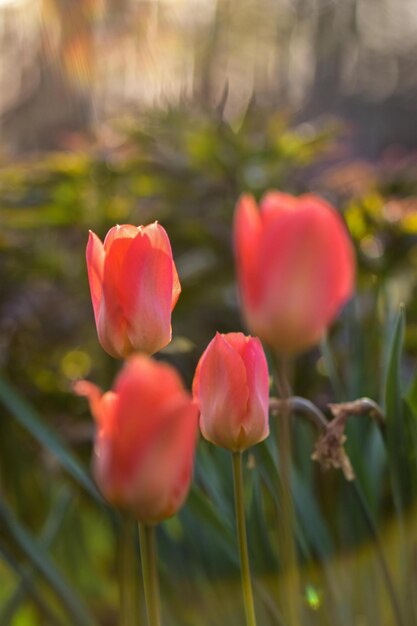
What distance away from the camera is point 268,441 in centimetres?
74

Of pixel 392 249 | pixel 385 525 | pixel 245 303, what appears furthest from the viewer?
pixel 392 249

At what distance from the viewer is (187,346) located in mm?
918

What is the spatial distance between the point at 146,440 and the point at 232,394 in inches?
5.1

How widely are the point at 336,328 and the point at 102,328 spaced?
2.87 feet

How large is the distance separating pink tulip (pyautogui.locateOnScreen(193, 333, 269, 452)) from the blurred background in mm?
203

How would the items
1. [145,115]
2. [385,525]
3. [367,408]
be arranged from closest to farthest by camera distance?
[367,408], [385,525], [145,115]

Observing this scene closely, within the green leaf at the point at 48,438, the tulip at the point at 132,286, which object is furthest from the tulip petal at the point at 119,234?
the green leaf at the point at 48,438

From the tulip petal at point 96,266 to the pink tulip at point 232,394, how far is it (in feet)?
0.24

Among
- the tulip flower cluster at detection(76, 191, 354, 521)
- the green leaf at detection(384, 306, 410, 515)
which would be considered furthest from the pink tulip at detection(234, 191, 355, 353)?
the green leaf at detection(384, 306, 410, 515)

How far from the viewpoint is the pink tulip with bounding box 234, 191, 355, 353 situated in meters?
0.40

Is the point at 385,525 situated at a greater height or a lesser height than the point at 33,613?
greater

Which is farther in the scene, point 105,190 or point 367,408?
point 105,190

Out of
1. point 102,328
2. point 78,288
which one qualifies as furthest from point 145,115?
point 102,328

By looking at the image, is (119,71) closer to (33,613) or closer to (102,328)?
(33,613)
